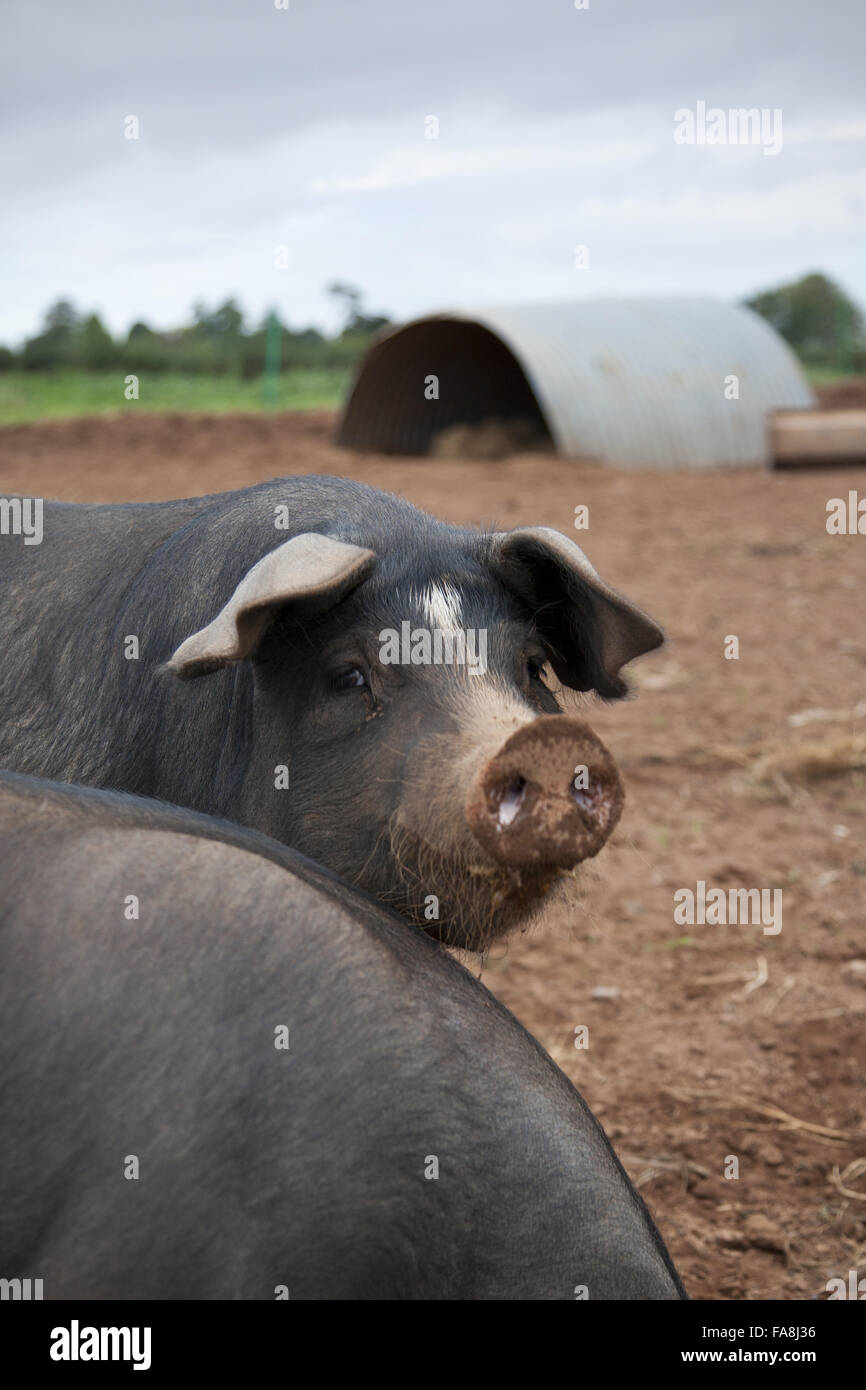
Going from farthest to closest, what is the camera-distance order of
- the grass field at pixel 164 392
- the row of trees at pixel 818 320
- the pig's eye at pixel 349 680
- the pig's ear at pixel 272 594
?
the row of trees at pixel 818 320, the grass field at pixel 164 392, the pig's eye at pixel 349 680, the pig's ear at pixel 272 594

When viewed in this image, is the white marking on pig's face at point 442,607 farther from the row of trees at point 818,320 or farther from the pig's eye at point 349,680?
the row of trees at point 818,320

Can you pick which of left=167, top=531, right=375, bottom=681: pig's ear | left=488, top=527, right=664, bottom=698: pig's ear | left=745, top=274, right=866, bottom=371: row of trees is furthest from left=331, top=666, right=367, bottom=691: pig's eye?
left=745, top=274, right=866, bottom=371: row of trees

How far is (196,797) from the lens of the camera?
3.00 m

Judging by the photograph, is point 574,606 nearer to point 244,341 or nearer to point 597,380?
point 597,380

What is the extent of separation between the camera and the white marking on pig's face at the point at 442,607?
279 centimetres

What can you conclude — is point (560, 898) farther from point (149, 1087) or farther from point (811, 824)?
point (811, 824)

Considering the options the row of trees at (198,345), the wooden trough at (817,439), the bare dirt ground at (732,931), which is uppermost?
the row of trees at (198,345)

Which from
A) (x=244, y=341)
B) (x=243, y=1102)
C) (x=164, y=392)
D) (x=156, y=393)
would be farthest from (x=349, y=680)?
(x=244, y=341)

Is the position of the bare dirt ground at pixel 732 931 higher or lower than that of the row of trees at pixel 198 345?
lower

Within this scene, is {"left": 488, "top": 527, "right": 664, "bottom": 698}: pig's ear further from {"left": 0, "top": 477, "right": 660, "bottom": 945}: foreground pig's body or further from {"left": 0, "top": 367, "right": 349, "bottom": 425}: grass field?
{"left": 0, "top": 367, "right": 349, "bottom": 425}: grass field

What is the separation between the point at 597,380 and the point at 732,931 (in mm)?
11197

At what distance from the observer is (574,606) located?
3.10 meters

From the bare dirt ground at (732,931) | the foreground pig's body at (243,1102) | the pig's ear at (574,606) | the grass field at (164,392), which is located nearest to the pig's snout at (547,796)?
the foreground pig's body at (243,1102)
